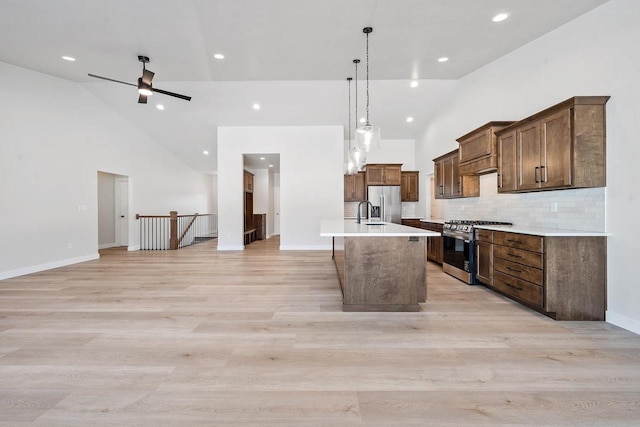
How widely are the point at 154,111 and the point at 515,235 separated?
815cm

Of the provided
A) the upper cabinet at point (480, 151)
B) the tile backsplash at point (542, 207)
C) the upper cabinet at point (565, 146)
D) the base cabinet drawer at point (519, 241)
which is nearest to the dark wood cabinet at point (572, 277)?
the base cabinet drawer at point (519, 241)

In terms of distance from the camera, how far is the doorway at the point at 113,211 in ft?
25.0

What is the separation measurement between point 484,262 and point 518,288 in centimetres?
63

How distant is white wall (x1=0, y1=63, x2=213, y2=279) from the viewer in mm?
4426

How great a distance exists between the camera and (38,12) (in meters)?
3.31

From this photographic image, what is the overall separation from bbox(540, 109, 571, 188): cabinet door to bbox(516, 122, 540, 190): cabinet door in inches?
2.3

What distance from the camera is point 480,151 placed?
409 centimetres

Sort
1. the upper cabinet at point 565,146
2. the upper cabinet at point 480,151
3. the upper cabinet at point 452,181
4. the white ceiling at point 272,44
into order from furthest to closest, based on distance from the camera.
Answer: the upper cabinet at point 452,181
the upper cabinet at point 480,151
the white ceiling at point 272,44
the upper cabinet at point 565,146

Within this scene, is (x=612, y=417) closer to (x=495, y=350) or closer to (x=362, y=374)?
(x=495, y=350)

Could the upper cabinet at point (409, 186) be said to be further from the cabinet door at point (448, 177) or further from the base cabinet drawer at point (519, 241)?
the base cabinet drawer at point (519, 241)

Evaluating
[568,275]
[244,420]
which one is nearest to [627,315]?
[568,275]

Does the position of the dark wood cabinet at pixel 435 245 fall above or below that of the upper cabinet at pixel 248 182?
below

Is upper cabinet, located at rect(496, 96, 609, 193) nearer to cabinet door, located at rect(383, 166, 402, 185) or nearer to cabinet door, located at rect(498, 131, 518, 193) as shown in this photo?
cabinet door, located at rect(498, 131, 518, 193)

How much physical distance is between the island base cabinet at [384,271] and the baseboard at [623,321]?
67.9 inches
